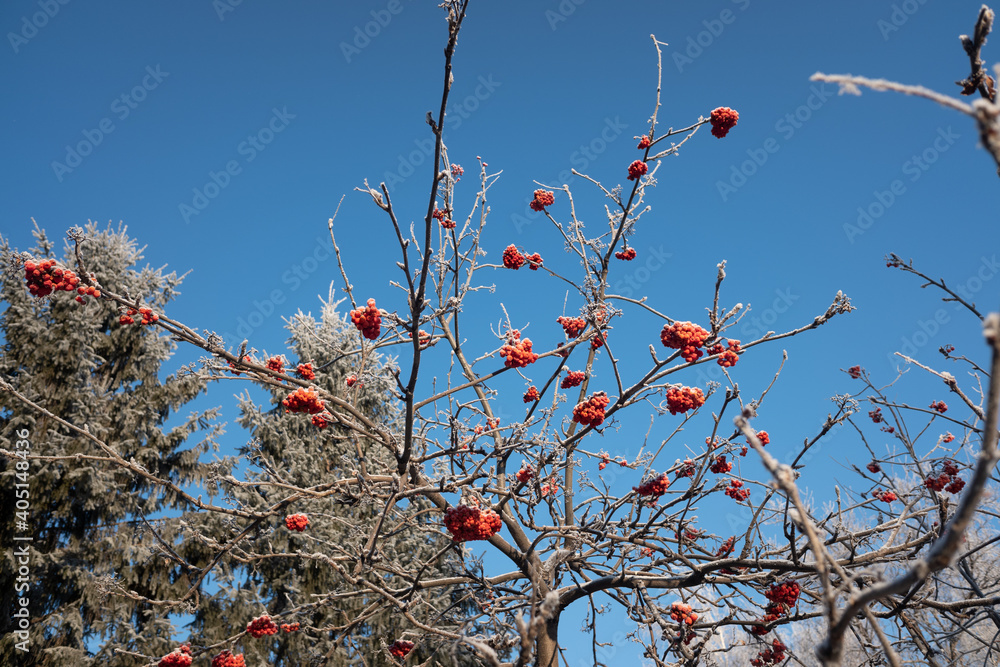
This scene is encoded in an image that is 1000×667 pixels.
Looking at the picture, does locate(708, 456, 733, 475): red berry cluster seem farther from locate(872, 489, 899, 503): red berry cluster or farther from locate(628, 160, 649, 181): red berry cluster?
locate(628, 160, 649, 181): red berry cluster

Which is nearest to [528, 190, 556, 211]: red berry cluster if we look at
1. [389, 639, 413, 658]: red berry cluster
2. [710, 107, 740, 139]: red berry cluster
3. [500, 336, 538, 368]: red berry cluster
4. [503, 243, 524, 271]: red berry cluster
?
[503, 243, 524, 271]: red berry cluster

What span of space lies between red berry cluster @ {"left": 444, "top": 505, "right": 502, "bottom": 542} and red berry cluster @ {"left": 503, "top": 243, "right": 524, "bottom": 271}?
266 centimetres

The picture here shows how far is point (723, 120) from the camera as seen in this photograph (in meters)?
4.39

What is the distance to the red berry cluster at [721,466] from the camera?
165 inches

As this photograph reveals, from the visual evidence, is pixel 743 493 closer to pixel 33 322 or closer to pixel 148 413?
pixel 148 413

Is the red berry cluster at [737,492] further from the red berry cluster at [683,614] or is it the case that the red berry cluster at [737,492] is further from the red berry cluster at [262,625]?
the red berry cluster at [262,625]

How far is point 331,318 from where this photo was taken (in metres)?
13.5

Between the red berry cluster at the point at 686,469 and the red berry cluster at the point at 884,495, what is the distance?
1.78 metres

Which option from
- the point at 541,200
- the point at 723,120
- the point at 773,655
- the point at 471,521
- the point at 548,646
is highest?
the point at 541,200

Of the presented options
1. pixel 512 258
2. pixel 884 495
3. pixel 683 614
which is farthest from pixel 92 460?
pixel 884 495

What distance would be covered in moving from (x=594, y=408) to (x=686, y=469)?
105 centimetres

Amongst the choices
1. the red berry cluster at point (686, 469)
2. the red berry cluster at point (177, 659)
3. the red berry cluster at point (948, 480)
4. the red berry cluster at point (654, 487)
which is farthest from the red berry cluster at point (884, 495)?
the red berry cluster at point (177, 659)

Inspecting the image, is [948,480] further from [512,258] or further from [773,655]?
[512,258]

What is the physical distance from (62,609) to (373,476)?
26.1 ft
